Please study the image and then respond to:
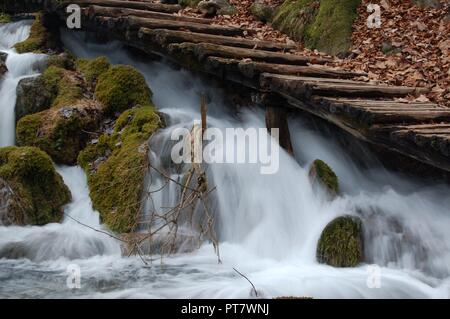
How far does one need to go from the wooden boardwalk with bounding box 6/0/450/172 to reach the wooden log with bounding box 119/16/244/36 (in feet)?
0.05

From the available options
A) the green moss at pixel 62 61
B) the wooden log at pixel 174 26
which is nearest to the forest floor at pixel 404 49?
the wooden log at pixel 174 26

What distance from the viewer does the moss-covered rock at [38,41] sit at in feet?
37.9

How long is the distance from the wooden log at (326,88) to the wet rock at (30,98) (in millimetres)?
4146

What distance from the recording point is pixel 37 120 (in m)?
9.26

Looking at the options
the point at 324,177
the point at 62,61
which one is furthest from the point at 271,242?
the point at 62,61

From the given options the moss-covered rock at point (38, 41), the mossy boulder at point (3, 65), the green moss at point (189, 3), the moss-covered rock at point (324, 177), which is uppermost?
the green moss at point (189, 3)

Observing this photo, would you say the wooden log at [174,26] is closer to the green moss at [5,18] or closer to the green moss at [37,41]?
the green moss at [37,41]

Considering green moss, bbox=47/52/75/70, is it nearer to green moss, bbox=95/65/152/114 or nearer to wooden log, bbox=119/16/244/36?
green moss, bbox=95/65/152/114

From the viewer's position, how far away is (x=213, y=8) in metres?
11.1

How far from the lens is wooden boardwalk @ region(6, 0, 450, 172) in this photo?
581cm

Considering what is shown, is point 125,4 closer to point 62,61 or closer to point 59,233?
point 62,61

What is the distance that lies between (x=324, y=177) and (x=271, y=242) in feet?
3.54

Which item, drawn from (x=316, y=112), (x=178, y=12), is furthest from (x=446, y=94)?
(x=178, y=12)

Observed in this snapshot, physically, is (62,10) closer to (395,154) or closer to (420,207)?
(395,154)
